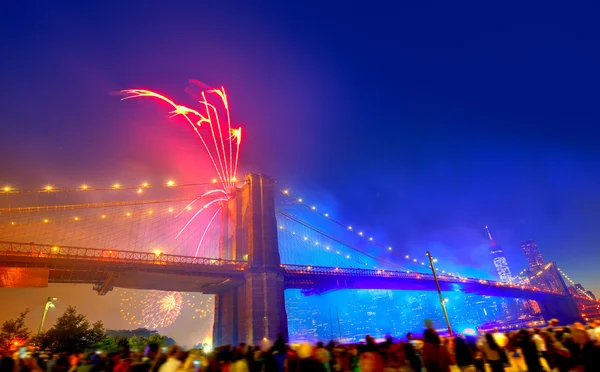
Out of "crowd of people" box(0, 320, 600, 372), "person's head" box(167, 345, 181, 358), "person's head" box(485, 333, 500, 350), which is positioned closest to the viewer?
"crowd of people" box(0, 320, 600, 372)

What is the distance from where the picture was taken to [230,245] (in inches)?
1986

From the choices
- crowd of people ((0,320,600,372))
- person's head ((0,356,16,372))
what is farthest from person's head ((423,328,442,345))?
person's head ((0,356,16,372))

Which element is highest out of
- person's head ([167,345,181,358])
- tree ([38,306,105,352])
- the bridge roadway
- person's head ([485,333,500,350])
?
the bridge roadway

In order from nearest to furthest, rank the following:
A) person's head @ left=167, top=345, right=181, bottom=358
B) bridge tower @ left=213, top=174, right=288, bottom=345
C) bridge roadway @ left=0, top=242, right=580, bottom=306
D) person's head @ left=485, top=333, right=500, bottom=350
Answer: person's head @ left=167, top=345, right=181, bottom=358 → person's head @ left=485, top=333, right=500, bottom=350 → bridge roadway @ left=0, top=242, right=580, bottom=306 → bridge tower @ left=213, top=174, right=288, bottom=345

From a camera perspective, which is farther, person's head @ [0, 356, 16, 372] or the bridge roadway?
the bridge roadway

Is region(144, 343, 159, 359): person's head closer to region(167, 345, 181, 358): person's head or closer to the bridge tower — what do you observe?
region(167, 345, 181, 358): person's head

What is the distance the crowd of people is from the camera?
24.0ft

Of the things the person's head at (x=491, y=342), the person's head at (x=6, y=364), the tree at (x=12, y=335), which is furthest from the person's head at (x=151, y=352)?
the tree at (x=12, y=335)

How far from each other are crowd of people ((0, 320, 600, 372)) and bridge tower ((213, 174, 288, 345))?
24.1 meters

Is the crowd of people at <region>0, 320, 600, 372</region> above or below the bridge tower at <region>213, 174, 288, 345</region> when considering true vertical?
below

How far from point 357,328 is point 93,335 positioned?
444ft

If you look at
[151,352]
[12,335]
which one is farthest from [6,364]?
[12,335]

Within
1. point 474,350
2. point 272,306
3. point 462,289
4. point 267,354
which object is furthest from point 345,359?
point 462,289

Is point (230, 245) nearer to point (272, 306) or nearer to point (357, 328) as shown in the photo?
point (272, 306)
